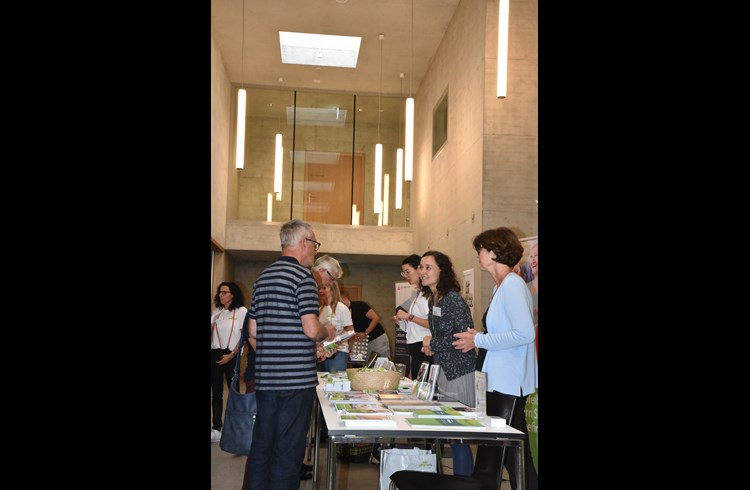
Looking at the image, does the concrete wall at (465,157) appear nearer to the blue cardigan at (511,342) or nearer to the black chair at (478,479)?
the blue cardigan at (511,342)

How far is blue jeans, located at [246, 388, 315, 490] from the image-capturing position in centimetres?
288

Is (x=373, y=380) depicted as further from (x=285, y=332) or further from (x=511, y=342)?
(x=511, y=342)

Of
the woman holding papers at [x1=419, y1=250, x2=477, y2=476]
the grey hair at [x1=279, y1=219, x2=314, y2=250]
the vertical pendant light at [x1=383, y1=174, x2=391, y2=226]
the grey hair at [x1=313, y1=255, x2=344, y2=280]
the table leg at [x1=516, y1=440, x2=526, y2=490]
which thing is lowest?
the table leg at [x1=516, y1=440, x2=526, y2=490]

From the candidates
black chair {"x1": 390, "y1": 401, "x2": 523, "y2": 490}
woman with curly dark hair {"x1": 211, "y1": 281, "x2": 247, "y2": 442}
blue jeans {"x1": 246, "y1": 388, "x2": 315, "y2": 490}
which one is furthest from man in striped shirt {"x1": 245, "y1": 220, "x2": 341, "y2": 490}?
woman with curly dark hair {"x1": 211, "y1": 281, "x2": 247, "y2": 442}

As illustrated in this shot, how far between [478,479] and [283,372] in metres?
1.00

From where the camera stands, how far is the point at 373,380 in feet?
11.8

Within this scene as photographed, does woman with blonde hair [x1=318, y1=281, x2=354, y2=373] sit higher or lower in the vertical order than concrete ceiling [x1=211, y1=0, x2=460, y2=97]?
lower

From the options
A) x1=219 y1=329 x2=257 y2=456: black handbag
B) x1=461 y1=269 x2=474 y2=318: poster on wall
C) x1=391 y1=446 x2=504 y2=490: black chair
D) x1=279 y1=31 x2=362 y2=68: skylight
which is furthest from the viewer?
x1=279 y1=31 x2=362 y2=68: skylight

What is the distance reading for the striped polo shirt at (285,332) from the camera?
9.59 feet

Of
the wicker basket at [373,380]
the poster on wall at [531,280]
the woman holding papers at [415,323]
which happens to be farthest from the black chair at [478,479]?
the woman holding papers at [415,323]

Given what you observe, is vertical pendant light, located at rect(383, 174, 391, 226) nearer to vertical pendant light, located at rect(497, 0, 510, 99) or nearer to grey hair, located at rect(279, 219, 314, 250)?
vertical pendant light, located at rect(497, 0, 510, 99)

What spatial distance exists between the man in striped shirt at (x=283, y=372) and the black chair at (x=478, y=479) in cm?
59
